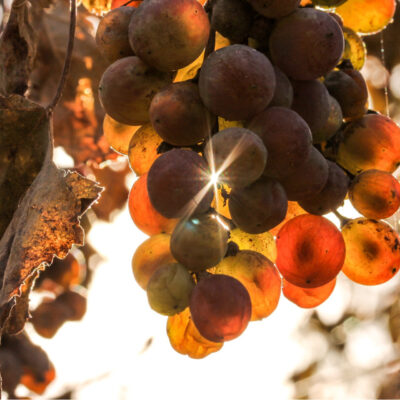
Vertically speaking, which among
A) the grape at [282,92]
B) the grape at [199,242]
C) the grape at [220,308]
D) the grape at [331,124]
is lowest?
the grape at [220,308]

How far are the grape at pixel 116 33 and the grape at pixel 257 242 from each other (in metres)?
0.34

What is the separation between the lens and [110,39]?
0.73 metres

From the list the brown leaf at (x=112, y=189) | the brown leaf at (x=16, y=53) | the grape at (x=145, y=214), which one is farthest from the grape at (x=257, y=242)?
the brown leaf at (x=112, y=189)

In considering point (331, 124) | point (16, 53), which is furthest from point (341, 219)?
point (16, 53)

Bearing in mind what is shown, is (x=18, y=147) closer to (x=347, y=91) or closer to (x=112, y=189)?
(x=347, y=91)

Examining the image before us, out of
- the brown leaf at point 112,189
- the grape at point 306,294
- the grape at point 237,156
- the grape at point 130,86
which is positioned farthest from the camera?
the brown leaf at point 112,189

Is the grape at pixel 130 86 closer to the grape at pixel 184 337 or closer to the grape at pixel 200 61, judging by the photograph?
the grape at pixel 200 61

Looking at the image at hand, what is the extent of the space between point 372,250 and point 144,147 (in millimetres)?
418

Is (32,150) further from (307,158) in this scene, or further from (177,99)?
(307,158)

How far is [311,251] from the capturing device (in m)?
0.70

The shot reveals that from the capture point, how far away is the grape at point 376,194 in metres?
0.75

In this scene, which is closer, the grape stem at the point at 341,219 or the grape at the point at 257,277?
the grape at the point at 257,277

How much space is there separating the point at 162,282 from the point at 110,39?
0.39 metres

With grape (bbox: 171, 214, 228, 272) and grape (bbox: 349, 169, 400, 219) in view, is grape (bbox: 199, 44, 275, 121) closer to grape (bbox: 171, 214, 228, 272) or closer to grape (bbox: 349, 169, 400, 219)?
grape (bbox: 171, 214, 228, 272)
